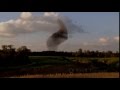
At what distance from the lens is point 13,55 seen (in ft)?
17.1

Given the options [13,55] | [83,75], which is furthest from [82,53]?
[13,55]

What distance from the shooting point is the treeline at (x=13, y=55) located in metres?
5.14

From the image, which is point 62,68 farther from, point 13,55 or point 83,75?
point 13,55

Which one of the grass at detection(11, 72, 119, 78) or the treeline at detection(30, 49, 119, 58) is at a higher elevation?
the treeline at detection(30, 49, 119, 58)

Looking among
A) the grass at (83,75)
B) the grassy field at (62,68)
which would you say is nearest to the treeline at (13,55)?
the grassy field at (62,68)

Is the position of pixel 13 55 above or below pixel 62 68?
above

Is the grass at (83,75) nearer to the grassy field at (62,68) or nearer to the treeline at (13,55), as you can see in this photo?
the grassy field at (62,68)

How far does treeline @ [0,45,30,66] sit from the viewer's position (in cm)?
514

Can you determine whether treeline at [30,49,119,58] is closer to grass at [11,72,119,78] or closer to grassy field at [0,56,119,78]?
grassy field at [0,56,119,78]

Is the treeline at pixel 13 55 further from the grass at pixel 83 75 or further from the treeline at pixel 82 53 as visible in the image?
the grass at pixel 83 75

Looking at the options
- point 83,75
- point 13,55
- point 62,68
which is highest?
point 13,55

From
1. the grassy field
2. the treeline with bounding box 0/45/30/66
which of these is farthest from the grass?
the treeline with bounding box 0/45/30/66

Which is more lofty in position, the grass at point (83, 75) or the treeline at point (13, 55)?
the treeline at point (13, 55)

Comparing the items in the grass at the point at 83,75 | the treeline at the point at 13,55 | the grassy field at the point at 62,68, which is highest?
the treeline at the point at 13,55
